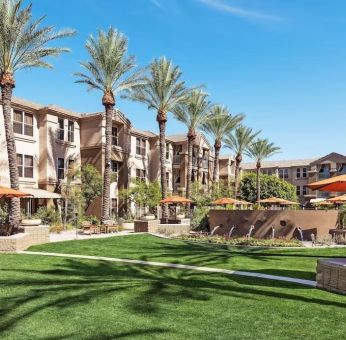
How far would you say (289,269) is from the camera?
46.1ft

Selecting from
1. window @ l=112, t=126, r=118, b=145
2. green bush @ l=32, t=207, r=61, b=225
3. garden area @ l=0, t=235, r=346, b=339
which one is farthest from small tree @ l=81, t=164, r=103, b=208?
garden area @ l=0, t=235, r=346, b=339

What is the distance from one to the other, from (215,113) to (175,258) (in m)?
38.4

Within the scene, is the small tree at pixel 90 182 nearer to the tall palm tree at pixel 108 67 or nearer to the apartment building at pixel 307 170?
the tall palm tree at pixel 108 67

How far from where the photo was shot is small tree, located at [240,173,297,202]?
65.2m

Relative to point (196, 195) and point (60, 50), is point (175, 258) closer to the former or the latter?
point (60, 50)

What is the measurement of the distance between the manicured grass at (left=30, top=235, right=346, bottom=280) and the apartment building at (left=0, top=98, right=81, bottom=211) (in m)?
15.1

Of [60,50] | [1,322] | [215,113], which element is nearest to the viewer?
[1,322]

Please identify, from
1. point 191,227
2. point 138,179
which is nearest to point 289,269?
point 191,227

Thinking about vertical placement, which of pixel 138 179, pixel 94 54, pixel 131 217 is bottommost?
pixel 131 217

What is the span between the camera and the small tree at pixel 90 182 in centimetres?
3896

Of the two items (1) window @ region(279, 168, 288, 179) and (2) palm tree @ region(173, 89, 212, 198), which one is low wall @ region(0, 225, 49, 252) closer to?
(2) palm tree @ region(173, 89, 212, 198)

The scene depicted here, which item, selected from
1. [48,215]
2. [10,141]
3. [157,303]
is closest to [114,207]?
[48,215]

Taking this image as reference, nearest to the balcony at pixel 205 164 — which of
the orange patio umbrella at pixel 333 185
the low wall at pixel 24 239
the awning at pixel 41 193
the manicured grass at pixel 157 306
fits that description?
the awning at pixel 41 193

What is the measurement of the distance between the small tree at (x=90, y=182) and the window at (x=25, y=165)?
15.1ft
